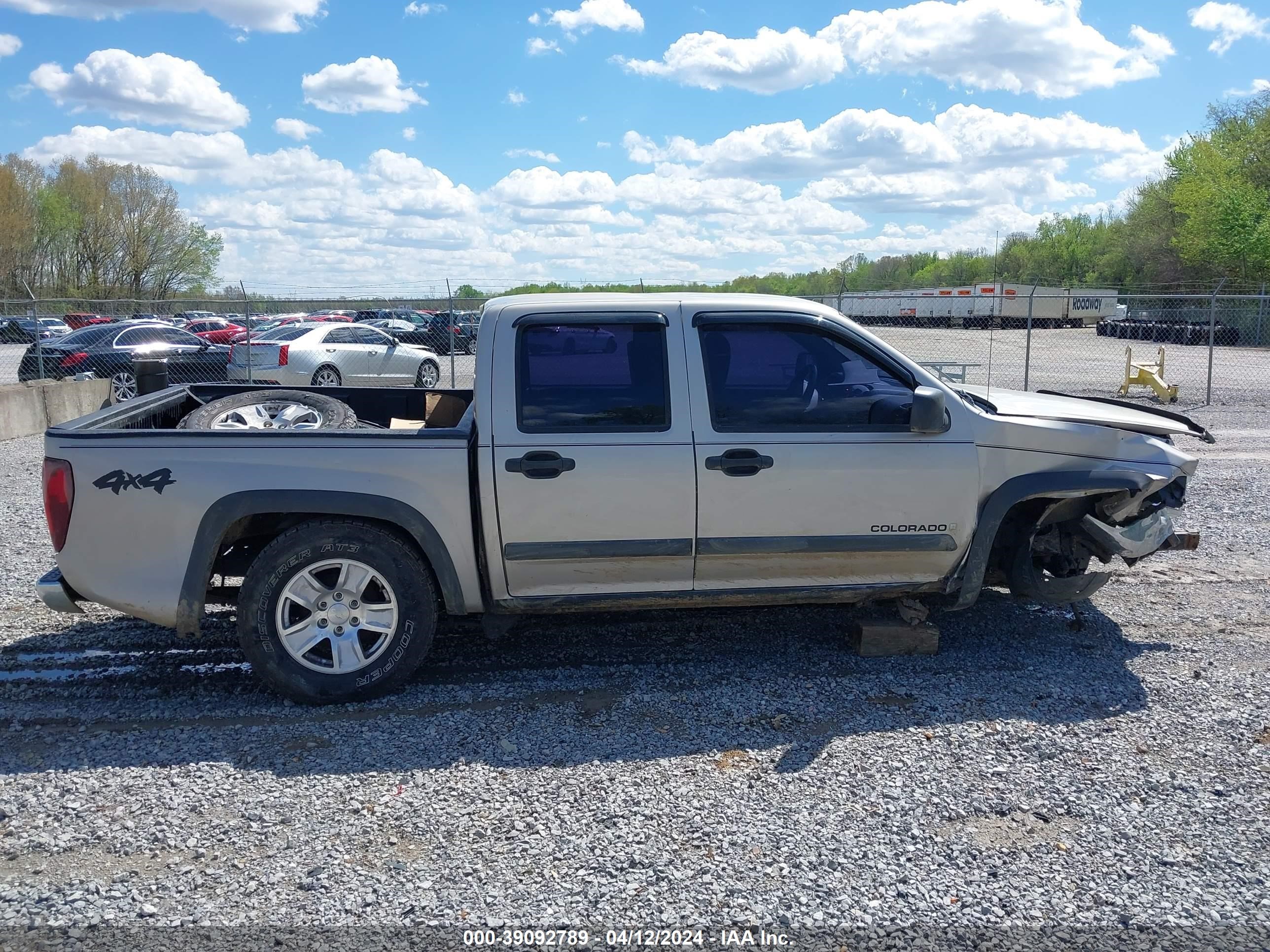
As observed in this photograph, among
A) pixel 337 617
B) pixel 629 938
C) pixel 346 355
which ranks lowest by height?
pixel 629 938

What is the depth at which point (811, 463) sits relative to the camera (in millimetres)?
4805

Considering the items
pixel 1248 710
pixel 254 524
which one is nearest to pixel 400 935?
pixel 254 524

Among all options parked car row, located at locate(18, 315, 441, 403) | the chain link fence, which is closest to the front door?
the chain link fence

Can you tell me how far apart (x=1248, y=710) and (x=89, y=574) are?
17.2 ft

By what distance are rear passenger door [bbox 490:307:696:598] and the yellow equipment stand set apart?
51.6ft

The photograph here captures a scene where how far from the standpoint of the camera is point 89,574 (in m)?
4.66

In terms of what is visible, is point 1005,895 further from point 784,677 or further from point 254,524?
point 254,524

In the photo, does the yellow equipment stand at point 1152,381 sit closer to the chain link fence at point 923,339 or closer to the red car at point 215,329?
the chain link fence at point 923,339

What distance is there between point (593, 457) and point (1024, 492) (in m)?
2.11

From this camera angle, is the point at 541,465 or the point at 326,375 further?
the point at 326,375

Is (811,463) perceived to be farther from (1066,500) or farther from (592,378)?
(1066,500)

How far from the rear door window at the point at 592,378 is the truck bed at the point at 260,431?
37 centimetres

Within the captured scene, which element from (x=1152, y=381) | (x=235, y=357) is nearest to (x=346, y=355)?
(x=235, y=357)

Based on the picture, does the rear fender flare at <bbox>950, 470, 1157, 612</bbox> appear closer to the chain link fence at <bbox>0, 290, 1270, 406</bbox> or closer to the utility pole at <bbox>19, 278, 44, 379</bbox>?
the chain link fence at <bbox>0, 290, 1270, 406</bbox>
